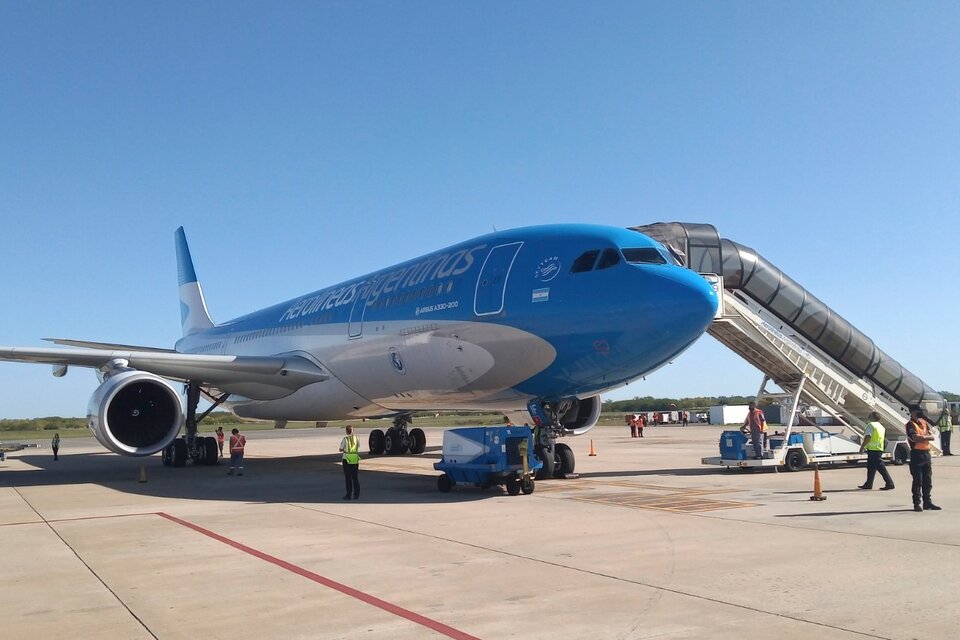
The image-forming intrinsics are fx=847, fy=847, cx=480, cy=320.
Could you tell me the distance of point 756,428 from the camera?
650 inches

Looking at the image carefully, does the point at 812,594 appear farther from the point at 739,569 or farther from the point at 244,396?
the point at 244,396

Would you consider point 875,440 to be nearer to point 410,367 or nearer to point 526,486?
point 526,486

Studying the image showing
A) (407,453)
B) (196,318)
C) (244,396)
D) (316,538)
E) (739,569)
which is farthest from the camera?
(196,318)

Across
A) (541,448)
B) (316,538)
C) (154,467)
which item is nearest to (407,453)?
(154,467)

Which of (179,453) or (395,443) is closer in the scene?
(179,453)

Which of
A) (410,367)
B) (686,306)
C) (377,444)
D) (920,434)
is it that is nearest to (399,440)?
(377,444)

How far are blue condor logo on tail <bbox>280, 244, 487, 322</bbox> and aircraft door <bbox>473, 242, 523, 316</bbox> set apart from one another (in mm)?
539

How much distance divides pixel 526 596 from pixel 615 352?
6.55m

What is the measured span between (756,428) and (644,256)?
18.9 feet

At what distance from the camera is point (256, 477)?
18.5 metres

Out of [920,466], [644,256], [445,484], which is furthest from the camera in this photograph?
[445,484]

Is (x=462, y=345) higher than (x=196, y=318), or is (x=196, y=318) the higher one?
(x=196, y=318)

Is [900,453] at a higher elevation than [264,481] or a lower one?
higher

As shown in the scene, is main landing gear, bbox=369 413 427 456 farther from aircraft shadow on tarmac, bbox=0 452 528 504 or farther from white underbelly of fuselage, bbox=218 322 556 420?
white underbelly of fuselage, bbox=218 322 556 420
